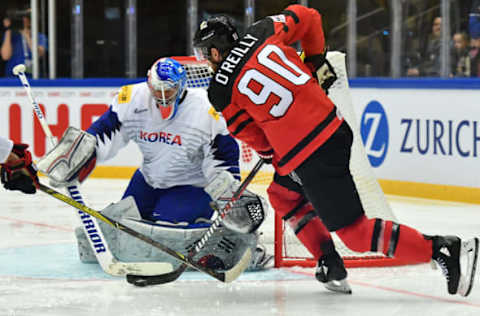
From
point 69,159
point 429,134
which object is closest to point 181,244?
point 69,159

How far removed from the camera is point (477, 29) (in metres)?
6.82

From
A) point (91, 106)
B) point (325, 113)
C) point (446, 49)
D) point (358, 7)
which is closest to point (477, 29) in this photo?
point (446, 49)

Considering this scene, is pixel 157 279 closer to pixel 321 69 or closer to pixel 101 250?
pixel 101 250

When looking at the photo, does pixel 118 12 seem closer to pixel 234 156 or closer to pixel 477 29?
pixel 477 29

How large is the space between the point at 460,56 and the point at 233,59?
421cm

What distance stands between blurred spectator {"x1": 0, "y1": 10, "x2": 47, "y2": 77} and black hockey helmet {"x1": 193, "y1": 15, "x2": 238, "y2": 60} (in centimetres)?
550

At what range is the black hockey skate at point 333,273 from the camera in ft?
10.8

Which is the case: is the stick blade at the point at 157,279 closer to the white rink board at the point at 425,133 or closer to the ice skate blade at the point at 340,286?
the ice skate blade at the point at 340,286

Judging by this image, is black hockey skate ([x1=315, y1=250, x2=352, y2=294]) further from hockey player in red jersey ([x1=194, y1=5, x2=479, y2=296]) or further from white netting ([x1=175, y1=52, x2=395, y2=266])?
white netting ([x1=175, y1=52, x2=395, y2=266])

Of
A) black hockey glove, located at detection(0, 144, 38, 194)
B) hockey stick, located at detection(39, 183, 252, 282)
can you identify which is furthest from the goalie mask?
black hockey glove, located at detection(0, 144, 38, 194)

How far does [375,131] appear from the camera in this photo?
22.3 feet

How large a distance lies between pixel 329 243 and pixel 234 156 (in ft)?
2.24

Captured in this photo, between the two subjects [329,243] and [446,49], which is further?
[446,49]

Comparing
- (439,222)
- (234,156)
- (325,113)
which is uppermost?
(325,113)
